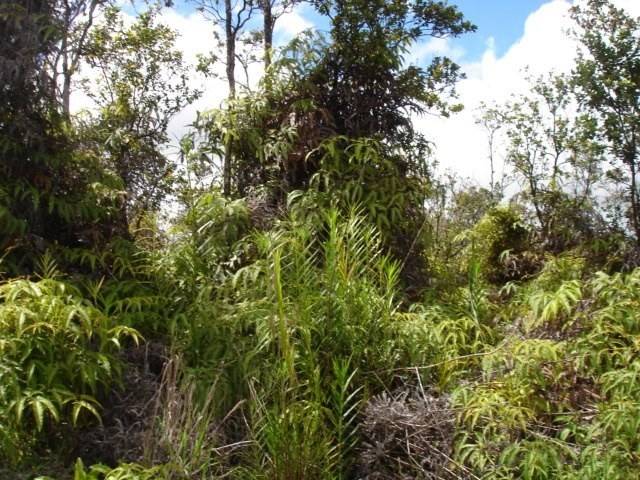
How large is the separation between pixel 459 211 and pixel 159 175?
421 centimetres

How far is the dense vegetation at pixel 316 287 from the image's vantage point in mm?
A: 3066

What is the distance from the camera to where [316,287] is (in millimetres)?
3797

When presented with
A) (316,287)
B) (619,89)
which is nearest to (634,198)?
(619,89)

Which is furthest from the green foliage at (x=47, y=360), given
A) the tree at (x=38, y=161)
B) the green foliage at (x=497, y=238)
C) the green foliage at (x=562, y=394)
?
the green foliage at (x=497, y=238)

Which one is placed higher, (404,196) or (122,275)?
(404,196)

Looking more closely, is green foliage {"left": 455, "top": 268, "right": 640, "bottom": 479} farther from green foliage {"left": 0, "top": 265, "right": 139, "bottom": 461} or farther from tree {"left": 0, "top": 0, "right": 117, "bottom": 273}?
tree {"left": 0, "top": 0, "right": 117, "bottom": 273}

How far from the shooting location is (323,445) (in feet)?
10.1

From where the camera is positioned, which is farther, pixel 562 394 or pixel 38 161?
pixel 38 161

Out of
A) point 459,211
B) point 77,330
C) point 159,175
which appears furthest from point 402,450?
point 459,211

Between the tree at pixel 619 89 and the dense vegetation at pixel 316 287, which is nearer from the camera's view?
the dense vegetation at pixel 316 287

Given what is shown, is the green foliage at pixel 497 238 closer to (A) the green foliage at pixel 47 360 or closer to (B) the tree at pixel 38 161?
(B) the tree at pixel 38 161

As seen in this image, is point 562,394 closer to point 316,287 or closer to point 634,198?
point 316,287

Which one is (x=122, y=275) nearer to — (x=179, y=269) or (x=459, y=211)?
(x=179, y=269)

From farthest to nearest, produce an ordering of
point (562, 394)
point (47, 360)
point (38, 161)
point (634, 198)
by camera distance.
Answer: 1. point (634, 198)
2. point (38, 161)
3. point (562, 394)
4. point (47, 360)
